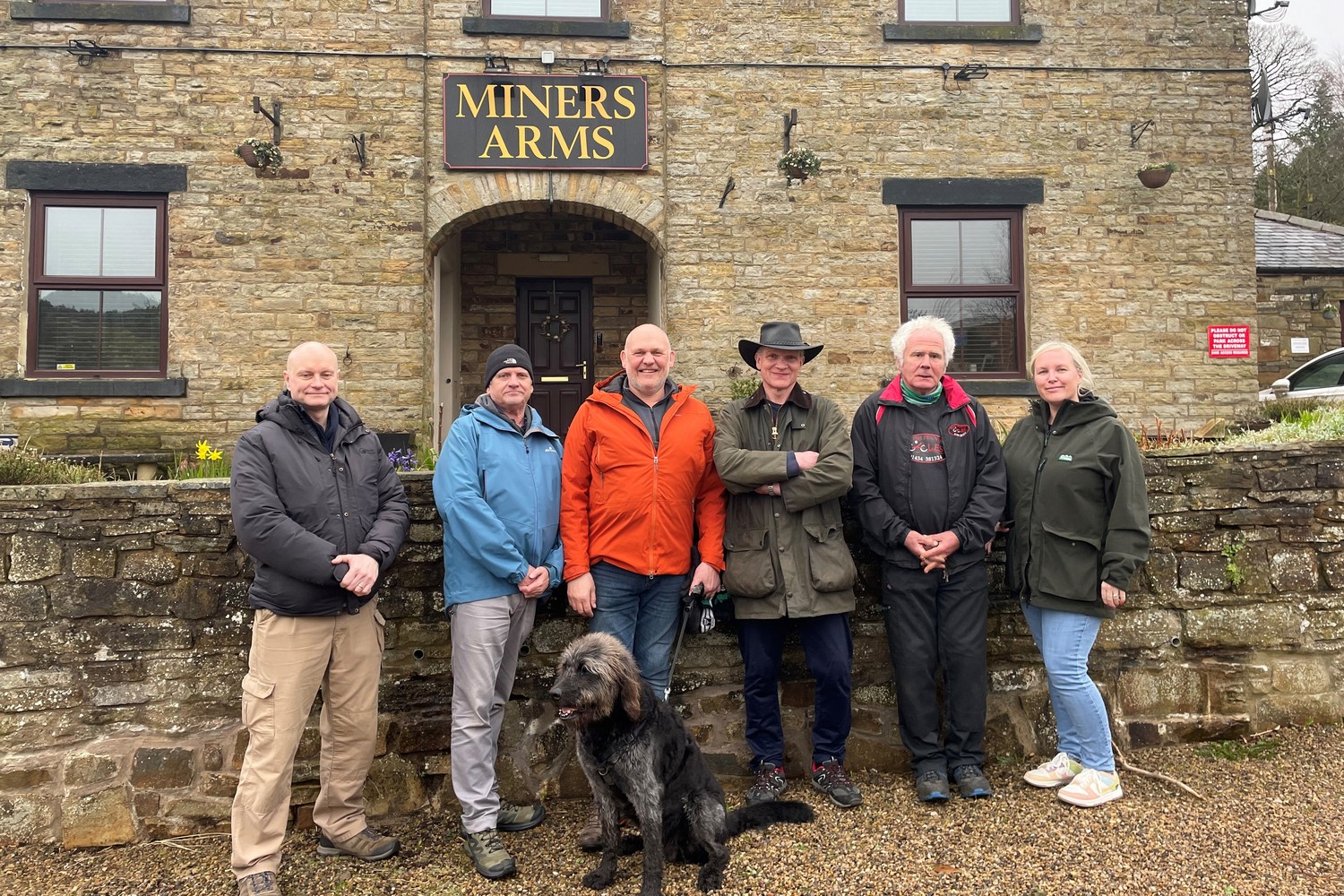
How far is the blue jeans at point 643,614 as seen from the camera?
3.55m

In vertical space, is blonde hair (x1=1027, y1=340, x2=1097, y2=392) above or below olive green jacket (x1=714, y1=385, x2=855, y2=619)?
above

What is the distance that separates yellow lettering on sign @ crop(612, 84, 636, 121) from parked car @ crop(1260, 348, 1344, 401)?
851 cm

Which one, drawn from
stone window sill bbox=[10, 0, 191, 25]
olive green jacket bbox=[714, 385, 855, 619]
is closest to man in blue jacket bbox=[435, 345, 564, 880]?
olive green jacket bbox=[714, 385, 855, 619]

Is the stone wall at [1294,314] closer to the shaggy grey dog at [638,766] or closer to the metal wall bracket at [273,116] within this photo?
the shaggy grey dog at [638,766]

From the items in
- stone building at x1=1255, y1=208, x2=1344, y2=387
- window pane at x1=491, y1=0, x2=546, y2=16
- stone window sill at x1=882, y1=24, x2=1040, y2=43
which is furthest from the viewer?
stone building at x1=1255, y1=208, x2=1344, y2=387

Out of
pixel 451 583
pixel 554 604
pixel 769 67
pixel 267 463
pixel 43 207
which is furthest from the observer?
pixel 769 67

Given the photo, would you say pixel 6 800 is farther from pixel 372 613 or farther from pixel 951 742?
pixel 951 742

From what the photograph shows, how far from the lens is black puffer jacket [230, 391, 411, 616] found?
3057mm

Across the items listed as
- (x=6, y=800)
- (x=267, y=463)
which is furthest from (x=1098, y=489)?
(x=6, y=800)

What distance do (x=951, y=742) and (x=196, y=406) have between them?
7261mm

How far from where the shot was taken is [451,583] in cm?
341

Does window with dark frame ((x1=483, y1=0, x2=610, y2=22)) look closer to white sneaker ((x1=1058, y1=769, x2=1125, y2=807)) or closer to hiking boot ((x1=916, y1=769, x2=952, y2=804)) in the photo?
hiking boot ((x1=916, y1=769, x2=952, y2=804))

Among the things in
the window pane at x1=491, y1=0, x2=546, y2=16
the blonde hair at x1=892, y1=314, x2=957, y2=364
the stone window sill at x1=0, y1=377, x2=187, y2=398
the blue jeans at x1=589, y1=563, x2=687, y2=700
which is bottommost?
the blue jeans at x1=589, y1=563, x2=687, y2=700

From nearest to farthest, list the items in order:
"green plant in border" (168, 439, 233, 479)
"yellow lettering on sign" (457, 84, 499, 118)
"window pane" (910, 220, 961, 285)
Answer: "green plant in border" (168, 439, 233, 479) < "yellow lettering on sign" (457, 84, 499, 118) < "window pane" (910, 220, 961, 285)
